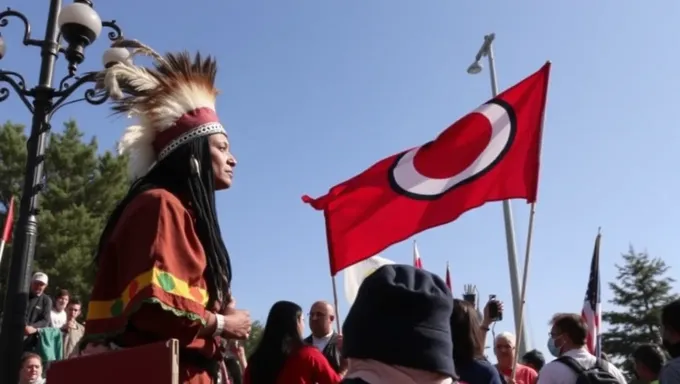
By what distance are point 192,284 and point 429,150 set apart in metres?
3.50

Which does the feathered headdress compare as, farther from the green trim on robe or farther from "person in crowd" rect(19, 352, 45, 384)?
the green trim on robe

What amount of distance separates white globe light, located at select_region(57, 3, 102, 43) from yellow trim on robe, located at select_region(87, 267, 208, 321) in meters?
4.94

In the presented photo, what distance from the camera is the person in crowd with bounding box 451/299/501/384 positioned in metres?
3.79

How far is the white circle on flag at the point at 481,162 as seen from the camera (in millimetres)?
5352

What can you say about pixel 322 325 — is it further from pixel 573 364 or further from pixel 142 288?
pixel 142 288

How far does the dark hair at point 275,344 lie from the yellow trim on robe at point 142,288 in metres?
2.37

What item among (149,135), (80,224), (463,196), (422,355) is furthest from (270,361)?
(80,224)

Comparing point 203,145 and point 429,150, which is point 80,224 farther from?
point 203,145

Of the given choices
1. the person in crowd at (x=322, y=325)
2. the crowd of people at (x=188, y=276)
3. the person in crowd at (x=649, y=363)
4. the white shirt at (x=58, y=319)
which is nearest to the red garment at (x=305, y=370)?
the crowd of people at (x=188, y=276)

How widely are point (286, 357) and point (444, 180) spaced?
1.81 meters

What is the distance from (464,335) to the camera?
151 inches

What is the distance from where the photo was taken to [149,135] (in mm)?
2895

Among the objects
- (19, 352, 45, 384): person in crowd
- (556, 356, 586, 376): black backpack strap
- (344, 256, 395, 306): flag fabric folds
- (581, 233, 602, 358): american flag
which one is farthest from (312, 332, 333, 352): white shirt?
(19, 352, 45, 384): person in crowd

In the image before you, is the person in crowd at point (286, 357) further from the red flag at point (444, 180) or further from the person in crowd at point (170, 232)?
the person in crowd at point (170, 232)
